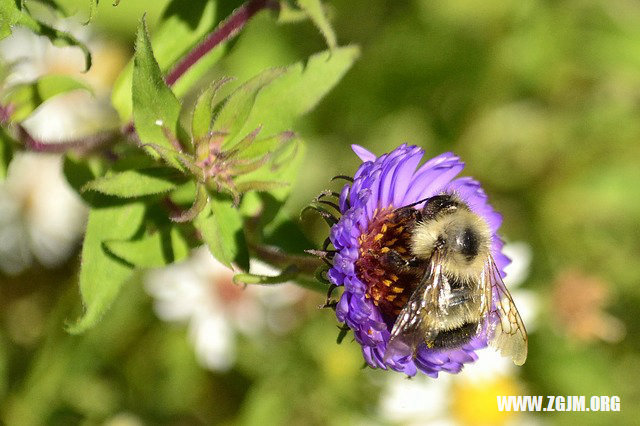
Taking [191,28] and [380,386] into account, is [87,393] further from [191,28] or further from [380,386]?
[191,28]

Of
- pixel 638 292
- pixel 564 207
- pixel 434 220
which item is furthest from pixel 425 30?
pixel 434 220

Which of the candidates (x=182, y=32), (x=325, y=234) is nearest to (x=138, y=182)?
(x=182, y=32)

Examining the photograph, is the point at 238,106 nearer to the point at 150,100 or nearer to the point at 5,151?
the point at 150,100

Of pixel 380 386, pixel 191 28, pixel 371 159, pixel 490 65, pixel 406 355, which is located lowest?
pixel 406 355

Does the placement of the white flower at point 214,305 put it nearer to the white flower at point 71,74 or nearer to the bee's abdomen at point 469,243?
the white flower at point 71,74

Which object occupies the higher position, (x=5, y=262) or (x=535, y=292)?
(x=535, y=292)

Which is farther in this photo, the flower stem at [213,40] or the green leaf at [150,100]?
the flower stem at [213,40]

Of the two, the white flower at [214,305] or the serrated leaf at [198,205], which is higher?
the white flower at [214,305]

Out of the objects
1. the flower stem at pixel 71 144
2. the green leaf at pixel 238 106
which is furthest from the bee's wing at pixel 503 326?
the flower stem at pixel 71 144
